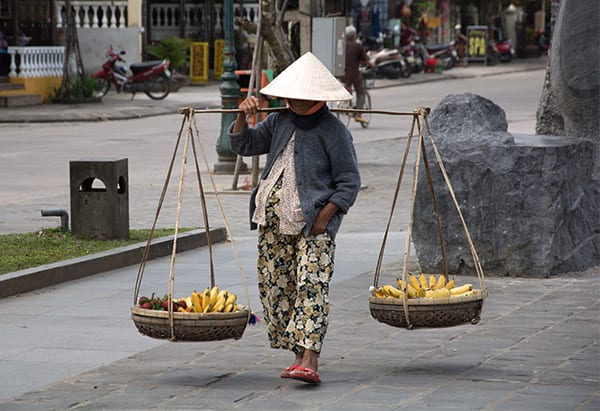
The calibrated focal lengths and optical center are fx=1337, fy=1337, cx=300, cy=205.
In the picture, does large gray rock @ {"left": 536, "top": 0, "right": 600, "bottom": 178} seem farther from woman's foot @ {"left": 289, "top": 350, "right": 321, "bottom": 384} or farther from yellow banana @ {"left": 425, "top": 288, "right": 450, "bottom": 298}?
woman's foot @ {"left": 289, "top": 350, "right": 321, "bottom": 384}

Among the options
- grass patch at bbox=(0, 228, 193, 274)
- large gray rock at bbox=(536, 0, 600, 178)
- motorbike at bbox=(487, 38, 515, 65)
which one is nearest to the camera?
grass patch at bbox=(0, 228, 193, 274)

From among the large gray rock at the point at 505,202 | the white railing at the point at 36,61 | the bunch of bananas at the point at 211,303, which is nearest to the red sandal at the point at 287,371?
the bunch of bananas at the point at 211,303

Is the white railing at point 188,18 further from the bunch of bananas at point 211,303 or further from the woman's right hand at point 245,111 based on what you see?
the bunch of bananas at point 211,303

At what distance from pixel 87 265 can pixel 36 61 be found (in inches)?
843

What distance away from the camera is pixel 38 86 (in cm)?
3075

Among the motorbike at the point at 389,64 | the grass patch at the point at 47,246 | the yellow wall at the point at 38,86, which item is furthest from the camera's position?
the motorbike at the point at 389,64

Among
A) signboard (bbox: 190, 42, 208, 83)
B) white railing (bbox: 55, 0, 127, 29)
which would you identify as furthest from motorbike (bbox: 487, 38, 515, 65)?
white railing (bbox: 55, 0, 127, 29)

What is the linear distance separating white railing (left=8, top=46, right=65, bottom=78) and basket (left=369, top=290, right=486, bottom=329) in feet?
80.1

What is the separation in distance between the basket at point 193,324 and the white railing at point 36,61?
24.5m

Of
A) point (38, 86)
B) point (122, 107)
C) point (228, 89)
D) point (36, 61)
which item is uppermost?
point (228, 89)

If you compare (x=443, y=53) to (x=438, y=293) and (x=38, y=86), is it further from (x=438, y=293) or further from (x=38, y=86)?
(x=438, y=293)

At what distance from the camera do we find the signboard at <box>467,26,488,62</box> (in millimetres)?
50469

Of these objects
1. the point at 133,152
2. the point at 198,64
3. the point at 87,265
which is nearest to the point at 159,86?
the point at 198,64

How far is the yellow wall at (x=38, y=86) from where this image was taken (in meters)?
30.1
